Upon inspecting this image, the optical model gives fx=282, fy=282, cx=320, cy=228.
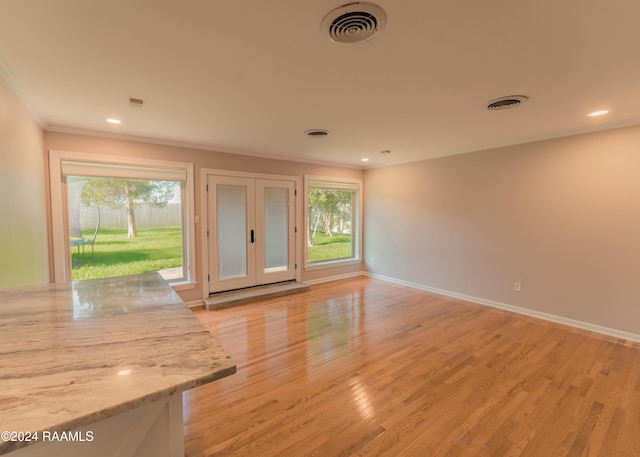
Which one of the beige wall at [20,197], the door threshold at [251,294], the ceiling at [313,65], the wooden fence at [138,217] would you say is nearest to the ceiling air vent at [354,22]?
the ceiling at [313,65]

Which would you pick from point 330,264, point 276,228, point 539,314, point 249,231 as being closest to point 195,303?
point 249,231

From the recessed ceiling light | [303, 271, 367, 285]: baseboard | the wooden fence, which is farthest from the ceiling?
[303, 271, 367, 285]: baseboard

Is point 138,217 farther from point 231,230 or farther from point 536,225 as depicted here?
point 536,225

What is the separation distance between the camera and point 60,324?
1.10 m

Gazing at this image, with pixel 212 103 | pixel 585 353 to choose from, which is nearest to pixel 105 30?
pixel 212 103

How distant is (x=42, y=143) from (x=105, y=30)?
94.1 inches

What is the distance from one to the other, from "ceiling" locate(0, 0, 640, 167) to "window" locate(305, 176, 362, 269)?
2334 millimetres

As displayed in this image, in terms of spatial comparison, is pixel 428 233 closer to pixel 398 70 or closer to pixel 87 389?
pixel 398 70

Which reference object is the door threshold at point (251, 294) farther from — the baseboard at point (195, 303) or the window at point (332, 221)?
the window at point (332, 221)

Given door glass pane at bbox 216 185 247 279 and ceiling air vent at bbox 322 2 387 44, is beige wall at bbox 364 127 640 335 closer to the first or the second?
door glass pane at bbox 216 185 247 279

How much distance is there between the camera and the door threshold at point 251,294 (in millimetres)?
4059

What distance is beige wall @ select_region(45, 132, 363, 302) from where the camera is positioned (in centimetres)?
325

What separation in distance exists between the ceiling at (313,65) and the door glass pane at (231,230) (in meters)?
1.34

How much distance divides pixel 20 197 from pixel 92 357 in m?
2.28
